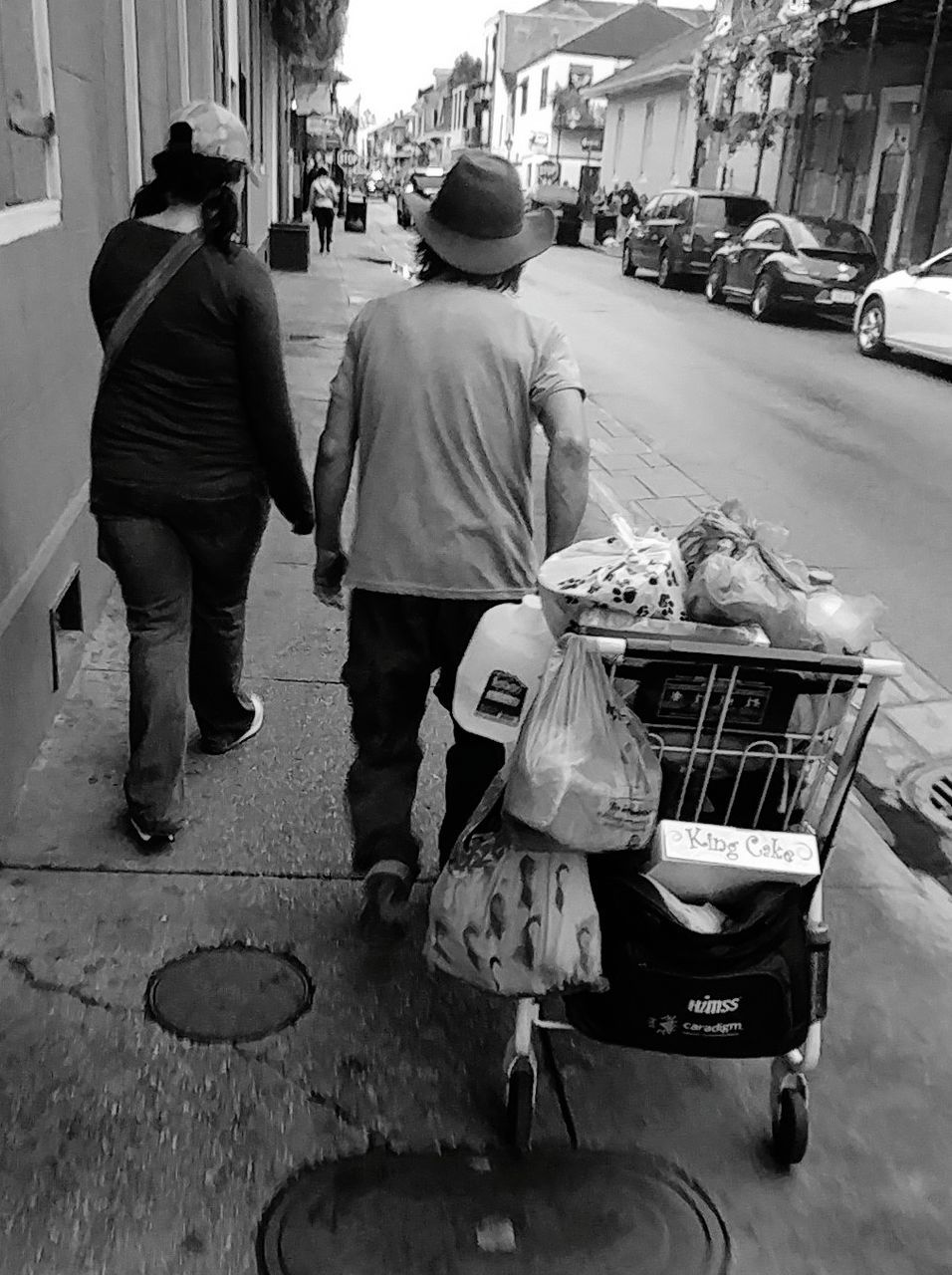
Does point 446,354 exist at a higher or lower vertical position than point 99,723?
higher

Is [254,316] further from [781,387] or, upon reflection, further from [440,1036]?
[781,387]

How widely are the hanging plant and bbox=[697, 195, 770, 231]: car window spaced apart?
7.45m

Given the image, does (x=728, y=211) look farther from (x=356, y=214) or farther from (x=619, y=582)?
(x=619, y=582)

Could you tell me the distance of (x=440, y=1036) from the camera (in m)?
2.90

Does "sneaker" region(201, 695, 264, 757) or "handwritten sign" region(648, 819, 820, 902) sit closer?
"handwritten sign" region(648, 819, 820, 902)

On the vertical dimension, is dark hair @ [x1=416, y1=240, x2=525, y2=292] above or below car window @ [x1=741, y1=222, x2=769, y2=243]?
above

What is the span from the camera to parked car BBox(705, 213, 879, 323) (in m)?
17.7

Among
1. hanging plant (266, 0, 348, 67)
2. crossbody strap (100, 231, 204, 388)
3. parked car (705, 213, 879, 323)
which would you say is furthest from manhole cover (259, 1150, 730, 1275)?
hanging plant (266, 0, 348, 67)

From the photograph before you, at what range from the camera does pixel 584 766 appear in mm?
2291

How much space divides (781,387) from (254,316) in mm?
10316

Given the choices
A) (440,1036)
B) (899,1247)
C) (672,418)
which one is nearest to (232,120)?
(440,1036)

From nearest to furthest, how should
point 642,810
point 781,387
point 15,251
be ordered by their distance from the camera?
point 642,810 → point 15,251 → point 781,387

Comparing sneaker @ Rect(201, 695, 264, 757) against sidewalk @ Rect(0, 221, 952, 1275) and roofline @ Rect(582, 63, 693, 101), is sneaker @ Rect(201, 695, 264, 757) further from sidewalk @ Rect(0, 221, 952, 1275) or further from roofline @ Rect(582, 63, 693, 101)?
roofline @ Rect(582, 63, 693, 101)

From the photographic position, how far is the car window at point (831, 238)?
1825 centimetres
